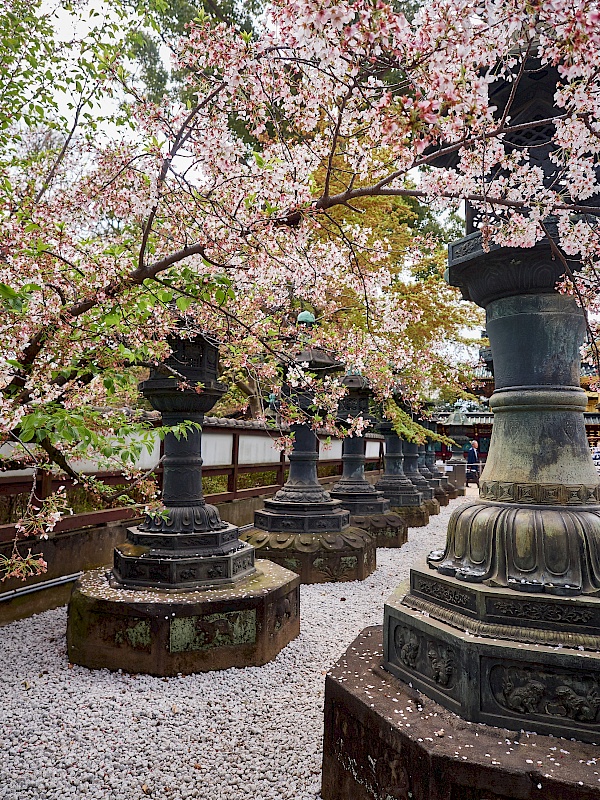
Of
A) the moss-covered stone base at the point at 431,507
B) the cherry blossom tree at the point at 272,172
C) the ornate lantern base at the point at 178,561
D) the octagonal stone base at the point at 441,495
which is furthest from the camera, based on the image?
the octagonal stone base at the point at 441,495

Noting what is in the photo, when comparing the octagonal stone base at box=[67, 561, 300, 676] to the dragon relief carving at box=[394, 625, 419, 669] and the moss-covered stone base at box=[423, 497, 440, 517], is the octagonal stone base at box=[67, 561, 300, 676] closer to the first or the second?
the dragon relief carving at box=[394, 625, 419, 669]

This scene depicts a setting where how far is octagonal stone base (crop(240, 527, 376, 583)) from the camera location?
6160 mm

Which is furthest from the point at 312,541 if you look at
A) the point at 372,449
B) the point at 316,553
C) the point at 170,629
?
the point at 372,449

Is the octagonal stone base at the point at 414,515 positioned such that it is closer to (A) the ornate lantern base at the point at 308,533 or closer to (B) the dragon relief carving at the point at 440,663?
(A) the ornate lantern base at the point at 308,533

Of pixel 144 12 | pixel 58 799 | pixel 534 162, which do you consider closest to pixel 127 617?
pixel 58 799

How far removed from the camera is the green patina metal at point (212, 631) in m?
3.61

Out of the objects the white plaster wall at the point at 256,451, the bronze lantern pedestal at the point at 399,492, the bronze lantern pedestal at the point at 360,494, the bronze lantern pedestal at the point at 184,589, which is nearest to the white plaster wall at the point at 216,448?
the white plaster wall at the point at 256,451

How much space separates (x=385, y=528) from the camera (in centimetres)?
862

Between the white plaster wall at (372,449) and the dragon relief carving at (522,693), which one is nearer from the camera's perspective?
the dragon relief carving at (522,693)

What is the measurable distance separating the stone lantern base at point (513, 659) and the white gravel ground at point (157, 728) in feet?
2.91

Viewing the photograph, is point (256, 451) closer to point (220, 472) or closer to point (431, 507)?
point (220, 472)

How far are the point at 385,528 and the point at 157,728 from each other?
20.0 feet

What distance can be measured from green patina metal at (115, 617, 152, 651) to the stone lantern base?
193cm

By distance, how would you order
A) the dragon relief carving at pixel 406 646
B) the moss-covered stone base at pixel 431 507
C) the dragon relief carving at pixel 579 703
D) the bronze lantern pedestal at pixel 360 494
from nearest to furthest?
the dragon relief carving at pixel 579 703 < the dragon relief carving at pixel 406 646 < the bronze lantern pedestal at pixel 360 494 < the moss-covered stone base at pixel 431 507
